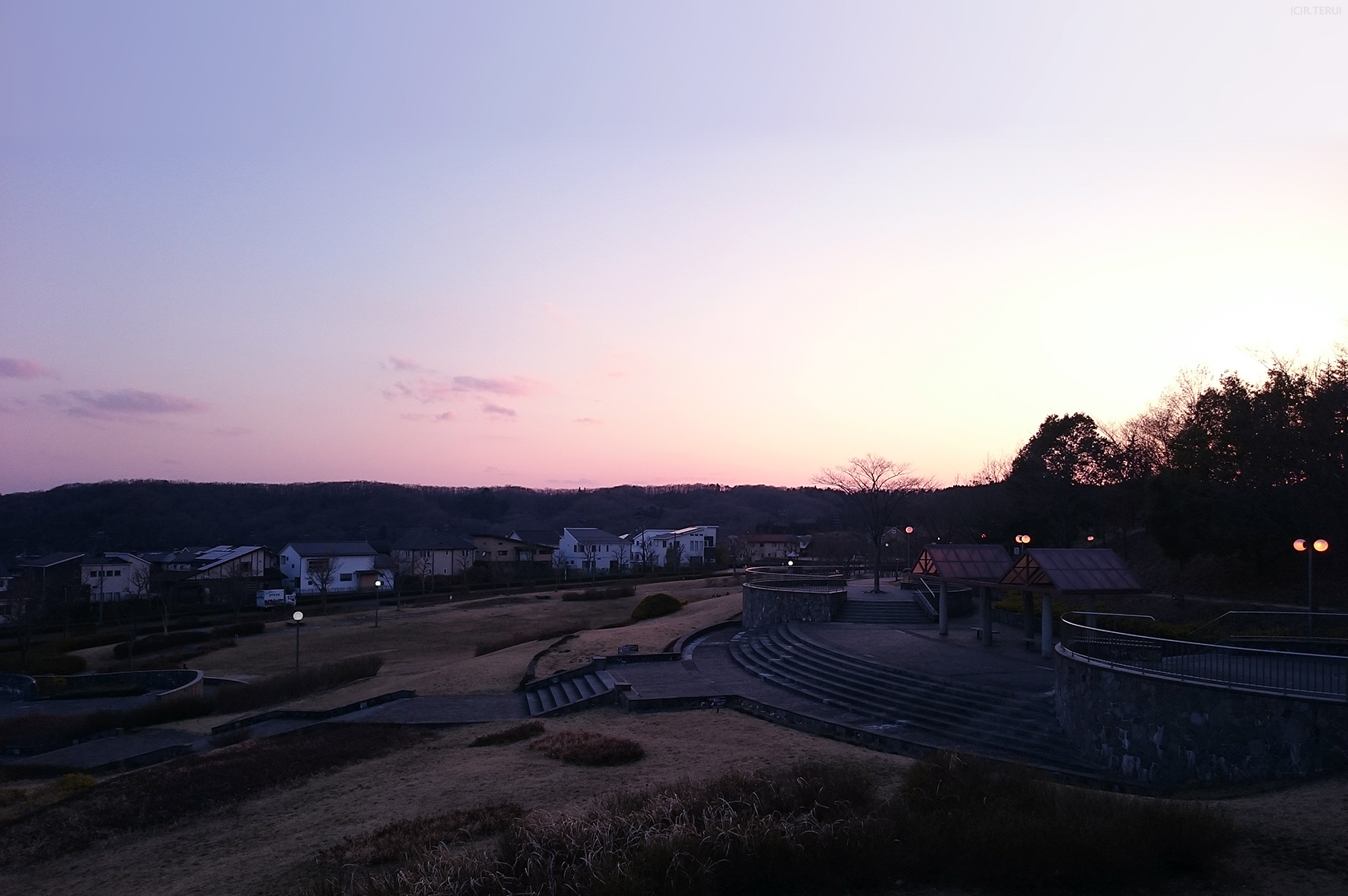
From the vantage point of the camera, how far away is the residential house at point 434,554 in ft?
254

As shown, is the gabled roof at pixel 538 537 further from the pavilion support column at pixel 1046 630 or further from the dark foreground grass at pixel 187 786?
the pavilion support column at pixel 1046 630

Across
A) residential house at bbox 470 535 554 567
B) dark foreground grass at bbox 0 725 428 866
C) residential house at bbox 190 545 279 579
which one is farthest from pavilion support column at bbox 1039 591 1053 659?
residential house at bbox 470 535 554 567

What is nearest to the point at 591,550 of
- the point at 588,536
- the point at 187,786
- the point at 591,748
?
the point at 588,536

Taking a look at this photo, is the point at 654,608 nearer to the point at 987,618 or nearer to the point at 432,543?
the point at 987,618

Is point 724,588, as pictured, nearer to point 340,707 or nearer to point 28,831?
point 340,707

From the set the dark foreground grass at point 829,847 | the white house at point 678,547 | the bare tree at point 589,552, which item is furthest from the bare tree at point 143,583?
the dark foreground grass at point 829,847

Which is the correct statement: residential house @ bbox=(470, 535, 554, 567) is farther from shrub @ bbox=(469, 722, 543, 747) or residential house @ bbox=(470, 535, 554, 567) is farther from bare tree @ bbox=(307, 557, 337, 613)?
shrub @ bbox=(469, 722, 543, 747)

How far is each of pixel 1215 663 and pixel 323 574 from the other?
54.3 m

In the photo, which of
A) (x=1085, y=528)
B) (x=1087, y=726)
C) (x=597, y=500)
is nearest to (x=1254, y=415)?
(x=1085, y=528)

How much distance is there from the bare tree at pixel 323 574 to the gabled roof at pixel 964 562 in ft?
143

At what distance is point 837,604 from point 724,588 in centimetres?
2620

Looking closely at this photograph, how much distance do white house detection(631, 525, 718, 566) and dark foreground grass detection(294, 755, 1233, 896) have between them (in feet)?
→ 249

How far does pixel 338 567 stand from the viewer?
71062 mm

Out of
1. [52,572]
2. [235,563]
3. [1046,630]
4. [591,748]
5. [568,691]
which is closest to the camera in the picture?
[591,748]
